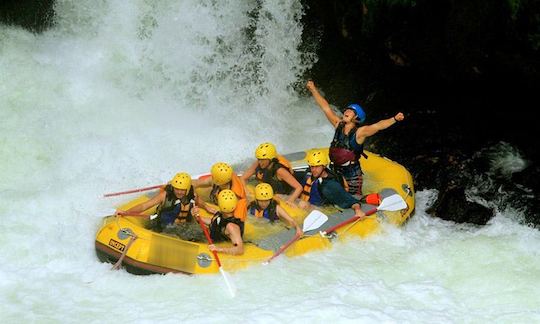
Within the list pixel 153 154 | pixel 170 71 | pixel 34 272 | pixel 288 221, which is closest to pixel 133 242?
pixel 34 272

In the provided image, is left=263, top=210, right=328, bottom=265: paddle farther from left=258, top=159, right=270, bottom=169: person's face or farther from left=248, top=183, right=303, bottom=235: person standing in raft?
left=258, top=159, right=270, bottom=169: person's face

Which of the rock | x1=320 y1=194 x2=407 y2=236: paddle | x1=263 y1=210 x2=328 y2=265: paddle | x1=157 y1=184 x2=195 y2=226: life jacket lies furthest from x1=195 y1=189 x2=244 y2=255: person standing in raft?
the rock

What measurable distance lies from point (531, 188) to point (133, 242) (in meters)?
5.27

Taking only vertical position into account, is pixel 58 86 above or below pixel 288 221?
above

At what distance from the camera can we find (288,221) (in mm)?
6836

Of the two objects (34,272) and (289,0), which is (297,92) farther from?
(34,272)

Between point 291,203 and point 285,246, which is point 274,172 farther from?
point 285,246

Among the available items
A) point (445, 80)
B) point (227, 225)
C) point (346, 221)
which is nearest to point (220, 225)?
point (227, 225)

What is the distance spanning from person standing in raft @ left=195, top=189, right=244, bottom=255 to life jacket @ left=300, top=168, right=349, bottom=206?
3.48 feet

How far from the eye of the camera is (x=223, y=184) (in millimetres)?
7012

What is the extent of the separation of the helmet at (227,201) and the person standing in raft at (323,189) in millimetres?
999

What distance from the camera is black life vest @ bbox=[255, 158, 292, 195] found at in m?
7.46

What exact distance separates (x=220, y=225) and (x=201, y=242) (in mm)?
342

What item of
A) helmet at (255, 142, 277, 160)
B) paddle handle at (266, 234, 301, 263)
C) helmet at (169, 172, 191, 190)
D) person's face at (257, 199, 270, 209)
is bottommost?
paddle handle at (266, 234, 301, 263)
